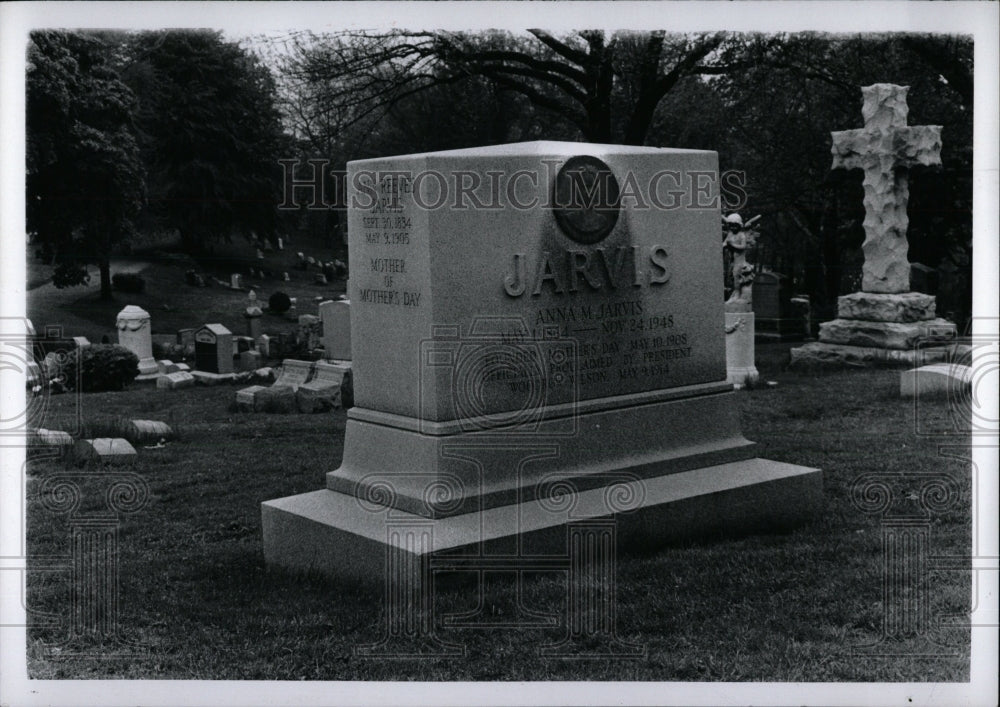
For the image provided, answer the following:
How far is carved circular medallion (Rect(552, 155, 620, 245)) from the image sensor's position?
20.0 feet

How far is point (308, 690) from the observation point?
474cm

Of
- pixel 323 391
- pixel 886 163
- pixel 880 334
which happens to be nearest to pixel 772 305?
pixel 886 163

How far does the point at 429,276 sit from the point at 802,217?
1819 centimetres

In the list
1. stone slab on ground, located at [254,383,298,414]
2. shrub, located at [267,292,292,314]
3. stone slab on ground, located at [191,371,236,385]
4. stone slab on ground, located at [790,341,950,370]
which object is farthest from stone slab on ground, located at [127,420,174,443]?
shrub, located at [267,292,292,314]

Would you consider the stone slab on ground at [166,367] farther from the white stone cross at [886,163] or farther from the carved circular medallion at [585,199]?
the carved circular medallion at [585,199]

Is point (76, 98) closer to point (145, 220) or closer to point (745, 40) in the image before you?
point (145, 220)

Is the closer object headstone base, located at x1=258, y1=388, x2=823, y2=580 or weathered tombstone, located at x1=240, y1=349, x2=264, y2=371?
headstone base, located at x1=258, y1=388, x2=823, y2=580

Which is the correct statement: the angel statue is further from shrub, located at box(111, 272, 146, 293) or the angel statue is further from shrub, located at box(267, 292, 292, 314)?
shrub, located at box(111, 272, 146, 293)

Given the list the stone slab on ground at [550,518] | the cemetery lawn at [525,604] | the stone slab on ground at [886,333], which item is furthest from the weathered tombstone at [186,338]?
the stone slab on ground at [550,518]

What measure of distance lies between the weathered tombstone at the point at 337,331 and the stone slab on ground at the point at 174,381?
2181 mm

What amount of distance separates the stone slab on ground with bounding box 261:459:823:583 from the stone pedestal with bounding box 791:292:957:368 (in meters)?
6.90

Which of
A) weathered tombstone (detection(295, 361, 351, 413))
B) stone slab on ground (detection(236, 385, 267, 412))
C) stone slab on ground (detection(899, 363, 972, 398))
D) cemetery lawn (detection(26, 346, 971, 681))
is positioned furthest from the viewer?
stone slab on ground (detection(236, 385, 267, 412))

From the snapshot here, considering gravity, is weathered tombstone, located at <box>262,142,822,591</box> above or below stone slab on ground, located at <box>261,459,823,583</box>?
above

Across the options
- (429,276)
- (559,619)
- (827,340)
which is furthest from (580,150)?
(827,340)
